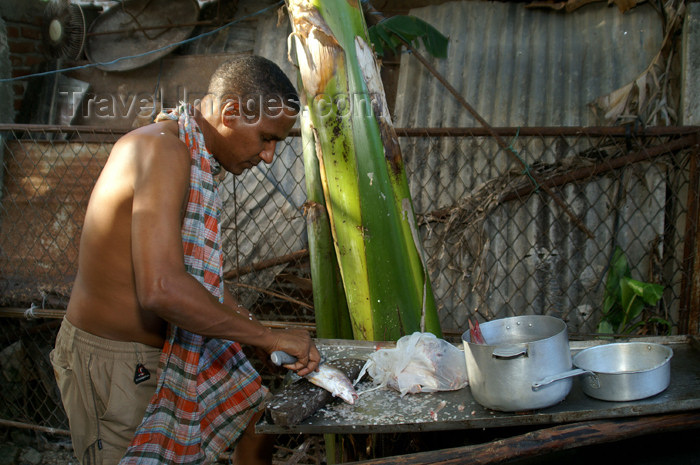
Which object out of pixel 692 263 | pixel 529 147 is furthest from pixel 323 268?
pixel 692 263

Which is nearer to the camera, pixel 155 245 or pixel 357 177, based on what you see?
pixel 155 245

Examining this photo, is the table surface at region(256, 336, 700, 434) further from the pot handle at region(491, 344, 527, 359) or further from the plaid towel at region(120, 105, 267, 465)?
the plaid towel at region(120, 105, 267, 465)

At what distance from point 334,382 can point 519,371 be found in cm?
56

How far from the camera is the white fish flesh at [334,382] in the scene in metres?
1.75

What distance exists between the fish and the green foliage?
268cm

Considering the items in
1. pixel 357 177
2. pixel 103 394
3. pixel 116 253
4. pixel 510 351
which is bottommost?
pixel 103 394

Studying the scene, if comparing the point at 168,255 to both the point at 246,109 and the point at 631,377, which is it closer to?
the point at 246,109

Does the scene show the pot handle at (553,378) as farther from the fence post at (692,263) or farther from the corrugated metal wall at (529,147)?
the corrugated metal wall at (529,147)

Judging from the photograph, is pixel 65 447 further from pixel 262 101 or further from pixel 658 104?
pixel 658 104

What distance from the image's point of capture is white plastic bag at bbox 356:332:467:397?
178cm

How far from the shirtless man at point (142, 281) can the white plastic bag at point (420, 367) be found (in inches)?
9.0

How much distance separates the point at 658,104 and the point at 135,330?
3.36 meters

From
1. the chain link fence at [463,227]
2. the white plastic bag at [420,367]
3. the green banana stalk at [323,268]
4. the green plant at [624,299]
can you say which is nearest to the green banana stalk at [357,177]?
the green banana stalk at [323,268]

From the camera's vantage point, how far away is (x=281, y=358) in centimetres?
177
